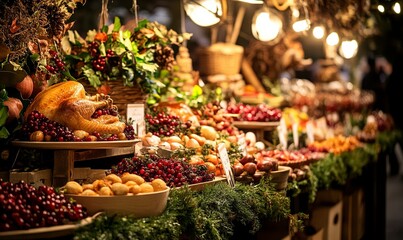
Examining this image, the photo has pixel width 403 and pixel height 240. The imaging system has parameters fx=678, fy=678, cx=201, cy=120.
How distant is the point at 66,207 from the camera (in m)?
2.76

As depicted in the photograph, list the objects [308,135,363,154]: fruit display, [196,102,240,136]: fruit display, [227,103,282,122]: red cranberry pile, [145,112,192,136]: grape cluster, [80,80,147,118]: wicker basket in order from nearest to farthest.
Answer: [80,80,147,118]: wicker basket < [145,112,192,136]: grape cluster < [196,102,240,136]: fruit display < [227,103,282,122]: red cranberry pile < [308,135,363,154]: fruit display

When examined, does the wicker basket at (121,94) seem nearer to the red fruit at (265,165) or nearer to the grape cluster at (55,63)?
the grape cluster at (55,63)

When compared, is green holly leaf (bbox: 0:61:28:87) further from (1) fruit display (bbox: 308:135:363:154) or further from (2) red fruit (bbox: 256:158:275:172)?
(1) fruit display (bbox: 308:135:363:154)

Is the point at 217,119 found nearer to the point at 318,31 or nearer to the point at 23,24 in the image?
the point at 23,24

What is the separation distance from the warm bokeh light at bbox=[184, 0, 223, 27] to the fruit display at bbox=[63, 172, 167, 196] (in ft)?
8.47

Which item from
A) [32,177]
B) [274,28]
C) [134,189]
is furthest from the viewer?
[274,28]

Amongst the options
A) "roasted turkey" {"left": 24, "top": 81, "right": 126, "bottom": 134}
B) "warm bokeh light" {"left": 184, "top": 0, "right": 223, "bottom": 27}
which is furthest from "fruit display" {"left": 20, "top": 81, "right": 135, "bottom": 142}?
"warm bokeh light" {"left": 184, "top": 0, "right": 223, "bottom": 27}

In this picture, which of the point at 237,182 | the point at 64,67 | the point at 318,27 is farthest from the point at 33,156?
the point at 318,27

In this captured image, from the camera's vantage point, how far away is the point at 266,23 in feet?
20.9

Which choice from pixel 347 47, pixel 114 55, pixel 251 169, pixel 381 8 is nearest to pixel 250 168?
pixel 251 169

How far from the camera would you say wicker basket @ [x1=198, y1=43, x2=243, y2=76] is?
7348 mm

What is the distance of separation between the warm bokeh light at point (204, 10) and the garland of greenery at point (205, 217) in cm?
191

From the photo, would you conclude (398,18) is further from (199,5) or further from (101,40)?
(101,40)

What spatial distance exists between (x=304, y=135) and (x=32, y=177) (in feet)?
12.3
